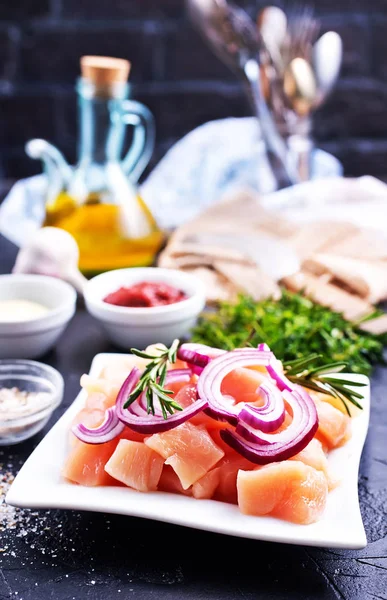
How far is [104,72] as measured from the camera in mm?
1675

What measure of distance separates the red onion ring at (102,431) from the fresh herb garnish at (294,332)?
39 cm

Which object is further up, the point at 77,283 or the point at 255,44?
the point at 255,44

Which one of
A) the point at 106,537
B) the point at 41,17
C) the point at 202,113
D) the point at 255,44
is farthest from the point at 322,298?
the point at 41,17

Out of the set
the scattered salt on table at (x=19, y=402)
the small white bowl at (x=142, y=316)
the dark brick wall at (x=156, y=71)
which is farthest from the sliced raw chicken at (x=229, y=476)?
the dark brick wall at (x=156, y=71)

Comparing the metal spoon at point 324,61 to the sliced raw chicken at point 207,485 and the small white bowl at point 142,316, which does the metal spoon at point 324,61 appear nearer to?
the small white bowl at point 142,316

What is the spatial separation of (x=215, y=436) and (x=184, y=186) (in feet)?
5.34

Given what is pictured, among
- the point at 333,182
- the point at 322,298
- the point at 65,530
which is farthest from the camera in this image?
the point at 333,182

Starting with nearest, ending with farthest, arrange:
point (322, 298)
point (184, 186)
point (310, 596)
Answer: point (310, 596), point (322, 298), point (184, 186)

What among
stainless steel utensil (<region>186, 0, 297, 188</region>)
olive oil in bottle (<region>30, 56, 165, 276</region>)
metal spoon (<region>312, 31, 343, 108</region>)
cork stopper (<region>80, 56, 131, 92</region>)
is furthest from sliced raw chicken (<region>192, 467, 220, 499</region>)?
metal spoon (<region>312, 31, 343, 108</region>)

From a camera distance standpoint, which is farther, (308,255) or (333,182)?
(333,182)

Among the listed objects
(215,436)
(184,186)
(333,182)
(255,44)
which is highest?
(255,44)

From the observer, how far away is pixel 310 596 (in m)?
0.81

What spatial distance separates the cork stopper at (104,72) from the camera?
5.49 ft

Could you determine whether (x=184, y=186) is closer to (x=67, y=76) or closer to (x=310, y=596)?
(x=67, y=76)
